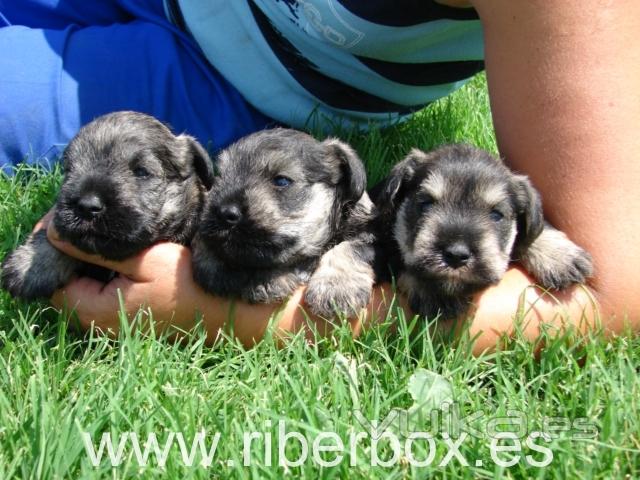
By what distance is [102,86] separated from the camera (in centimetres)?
409

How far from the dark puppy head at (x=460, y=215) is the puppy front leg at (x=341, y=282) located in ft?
0.64

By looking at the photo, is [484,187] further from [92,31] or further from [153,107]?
[92,31]

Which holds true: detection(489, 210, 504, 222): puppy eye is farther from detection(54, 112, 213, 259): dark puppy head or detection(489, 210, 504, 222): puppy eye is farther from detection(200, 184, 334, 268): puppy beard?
detection(54, 112, 213, 259): dark puppy head

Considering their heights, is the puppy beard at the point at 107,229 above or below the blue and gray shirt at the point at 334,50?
below

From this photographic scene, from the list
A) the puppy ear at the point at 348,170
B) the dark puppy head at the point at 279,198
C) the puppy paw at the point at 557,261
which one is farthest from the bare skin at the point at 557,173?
the puppy ear at the point at 348,170

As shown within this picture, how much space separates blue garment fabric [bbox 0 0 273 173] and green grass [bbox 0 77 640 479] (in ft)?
4.47

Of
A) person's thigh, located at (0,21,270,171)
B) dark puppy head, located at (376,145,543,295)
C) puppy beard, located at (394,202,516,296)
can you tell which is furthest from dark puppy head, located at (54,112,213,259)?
puppy beard, located at (394,202,516,296)

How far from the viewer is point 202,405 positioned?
96.6 inches

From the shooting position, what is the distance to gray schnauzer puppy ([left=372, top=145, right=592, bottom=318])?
9.04 feet

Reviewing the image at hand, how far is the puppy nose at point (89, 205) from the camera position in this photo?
2848mm

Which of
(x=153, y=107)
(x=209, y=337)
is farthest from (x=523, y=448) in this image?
(x=153, y=107)

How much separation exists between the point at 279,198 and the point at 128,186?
70 centimetres

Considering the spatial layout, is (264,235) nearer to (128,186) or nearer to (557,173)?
(128,186)

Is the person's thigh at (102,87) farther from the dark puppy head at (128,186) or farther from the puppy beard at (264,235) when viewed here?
the puppy beard at (264,235)
